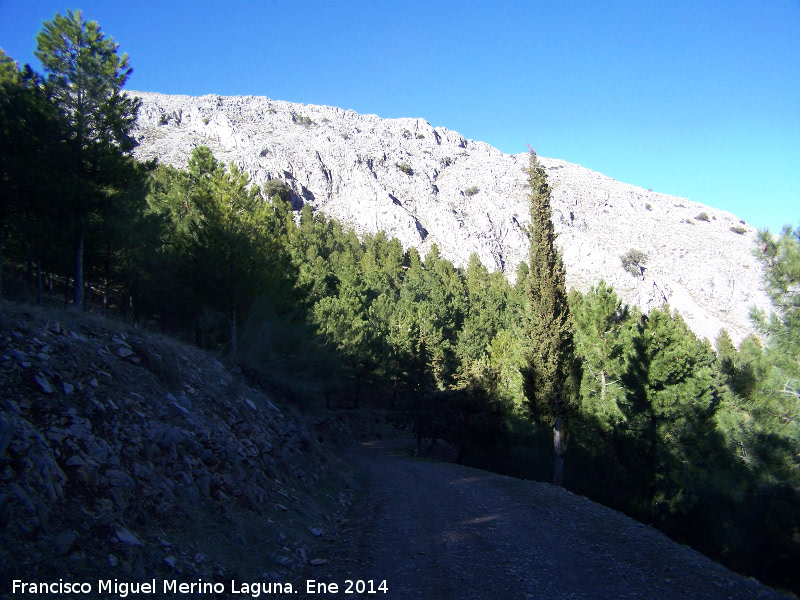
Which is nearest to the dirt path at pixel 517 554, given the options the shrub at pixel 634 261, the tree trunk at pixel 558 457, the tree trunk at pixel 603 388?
the tree trunk at pixel 558 457

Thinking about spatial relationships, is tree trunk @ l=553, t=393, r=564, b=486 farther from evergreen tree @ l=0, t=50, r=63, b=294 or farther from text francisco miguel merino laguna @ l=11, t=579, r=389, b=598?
evergreen tree @ l=0, t=50, r=63, b=294

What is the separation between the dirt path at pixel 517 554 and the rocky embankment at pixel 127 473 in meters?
1.11

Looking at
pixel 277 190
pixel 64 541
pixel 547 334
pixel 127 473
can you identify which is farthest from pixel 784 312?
pixel 277 190

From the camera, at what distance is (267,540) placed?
6605 millimetres

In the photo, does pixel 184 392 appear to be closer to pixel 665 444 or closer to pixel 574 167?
pixel 665 444

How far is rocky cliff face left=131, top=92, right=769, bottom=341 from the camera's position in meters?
90.6

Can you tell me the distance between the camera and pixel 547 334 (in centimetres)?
1900

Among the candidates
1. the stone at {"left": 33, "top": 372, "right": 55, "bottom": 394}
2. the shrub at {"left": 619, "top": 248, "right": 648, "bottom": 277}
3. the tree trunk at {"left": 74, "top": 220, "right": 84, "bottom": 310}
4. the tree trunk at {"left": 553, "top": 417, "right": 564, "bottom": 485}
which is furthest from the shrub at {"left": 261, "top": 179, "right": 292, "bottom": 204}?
the stone at {"left": 33, "top": 372, "right": 55, "bottom": 394}

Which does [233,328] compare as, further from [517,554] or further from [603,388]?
[603,388]

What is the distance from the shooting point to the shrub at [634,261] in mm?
91588

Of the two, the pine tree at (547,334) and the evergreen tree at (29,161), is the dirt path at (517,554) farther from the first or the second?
the evergreen tree at (29,161)

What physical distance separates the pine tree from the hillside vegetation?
101 mm

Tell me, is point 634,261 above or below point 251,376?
above

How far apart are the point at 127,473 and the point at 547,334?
54.0ft
